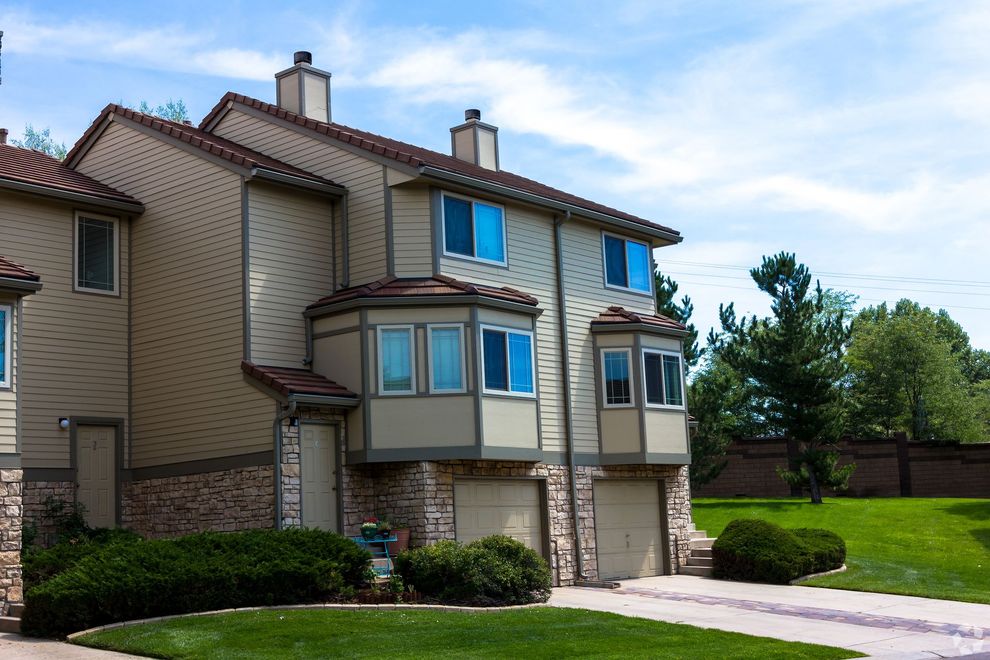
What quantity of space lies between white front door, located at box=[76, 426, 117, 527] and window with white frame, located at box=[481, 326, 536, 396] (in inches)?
284


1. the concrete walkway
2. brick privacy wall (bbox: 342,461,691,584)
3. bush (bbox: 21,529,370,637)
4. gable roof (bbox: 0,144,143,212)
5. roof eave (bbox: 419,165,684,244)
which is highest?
gable roof (bbox: 0,144,143,212)

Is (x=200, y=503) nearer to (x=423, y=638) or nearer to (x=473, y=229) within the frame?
(x=473, y=229)

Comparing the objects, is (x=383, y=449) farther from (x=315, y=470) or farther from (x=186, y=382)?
(x=186, y=382)

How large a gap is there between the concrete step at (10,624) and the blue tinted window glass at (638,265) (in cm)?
1479

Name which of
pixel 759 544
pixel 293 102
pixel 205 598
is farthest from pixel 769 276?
pixel 205 598

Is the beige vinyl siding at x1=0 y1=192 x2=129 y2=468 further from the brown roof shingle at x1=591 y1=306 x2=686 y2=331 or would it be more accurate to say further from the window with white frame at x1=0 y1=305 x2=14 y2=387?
the brown roof shingle at x1=591 y1=306 x2=686 y2=331

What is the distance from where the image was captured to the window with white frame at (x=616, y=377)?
939 inches

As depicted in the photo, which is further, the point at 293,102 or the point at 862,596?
the point at 293,102

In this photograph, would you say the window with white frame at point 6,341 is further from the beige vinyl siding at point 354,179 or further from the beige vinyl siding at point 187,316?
the beige vinyl siding at point 354,179

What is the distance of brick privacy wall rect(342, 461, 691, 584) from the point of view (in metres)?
19.9

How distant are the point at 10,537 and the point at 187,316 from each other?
618 cm

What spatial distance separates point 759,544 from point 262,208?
37.9ft

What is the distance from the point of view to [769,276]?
116ft

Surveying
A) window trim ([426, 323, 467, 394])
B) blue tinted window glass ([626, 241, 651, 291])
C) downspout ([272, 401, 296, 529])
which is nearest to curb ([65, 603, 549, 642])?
downspout ([272, 401, 296, 529])
